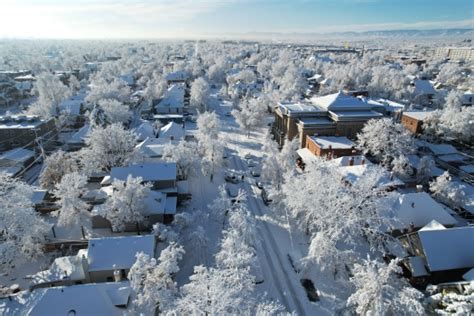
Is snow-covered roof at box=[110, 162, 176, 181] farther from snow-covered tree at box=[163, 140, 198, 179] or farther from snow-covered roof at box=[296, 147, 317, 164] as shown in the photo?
snow-covered roof at box=[296, 147, 317, 164]

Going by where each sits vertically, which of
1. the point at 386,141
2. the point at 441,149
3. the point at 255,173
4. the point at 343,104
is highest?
the point at 343,104

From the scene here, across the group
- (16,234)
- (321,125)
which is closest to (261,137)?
(321,125)

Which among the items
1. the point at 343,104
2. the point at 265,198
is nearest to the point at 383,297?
the point at 265,198

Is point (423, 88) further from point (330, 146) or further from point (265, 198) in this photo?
point (265, 198)

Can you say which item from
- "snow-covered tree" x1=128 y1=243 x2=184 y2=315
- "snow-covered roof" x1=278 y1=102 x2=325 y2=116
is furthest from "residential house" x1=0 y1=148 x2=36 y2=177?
"snow-covered roof" x1=278 y1=102 x2=325 y2=116

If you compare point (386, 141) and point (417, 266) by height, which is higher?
point (386, 141)

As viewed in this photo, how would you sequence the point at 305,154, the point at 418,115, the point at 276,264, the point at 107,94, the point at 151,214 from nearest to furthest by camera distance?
1. the point at 276,264
2. the point at 151,214
3. the point at 305,154
4. the point at 418,115
5. the point at 107,94
